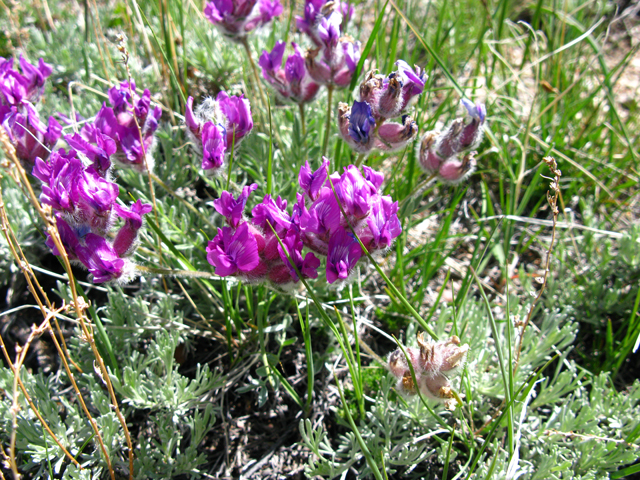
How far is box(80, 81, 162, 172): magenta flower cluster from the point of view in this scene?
2.02 meters

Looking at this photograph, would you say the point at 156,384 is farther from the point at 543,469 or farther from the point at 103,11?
the point at 103,11

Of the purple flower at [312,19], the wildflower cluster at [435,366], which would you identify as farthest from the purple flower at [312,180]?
the purple flower at [312,19]

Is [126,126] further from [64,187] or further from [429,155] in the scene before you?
[429,155]

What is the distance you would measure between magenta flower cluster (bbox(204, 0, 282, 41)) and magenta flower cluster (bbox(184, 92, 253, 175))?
1.86 feet

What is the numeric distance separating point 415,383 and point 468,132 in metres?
1.13

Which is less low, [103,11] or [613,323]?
[103,11]

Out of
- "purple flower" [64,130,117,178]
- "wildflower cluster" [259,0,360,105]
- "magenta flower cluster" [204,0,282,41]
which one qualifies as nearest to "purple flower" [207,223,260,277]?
"purple flower" [64,130,117,178]

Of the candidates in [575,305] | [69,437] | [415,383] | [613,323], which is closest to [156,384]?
[69,437]

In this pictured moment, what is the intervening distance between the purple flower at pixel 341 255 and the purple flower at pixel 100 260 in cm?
77

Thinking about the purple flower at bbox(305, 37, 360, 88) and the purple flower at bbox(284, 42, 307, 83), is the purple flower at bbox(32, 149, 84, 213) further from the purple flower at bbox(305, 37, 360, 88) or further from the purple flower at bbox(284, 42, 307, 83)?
the purple flower at bbox(305, 37, 360, 88)

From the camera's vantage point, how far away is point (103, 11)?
4191 millimetres

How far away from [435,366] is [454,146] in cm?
100

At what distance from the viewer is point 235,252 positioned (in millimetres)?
1673

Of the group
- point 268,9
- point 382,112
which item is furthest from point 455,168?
point 268,9
